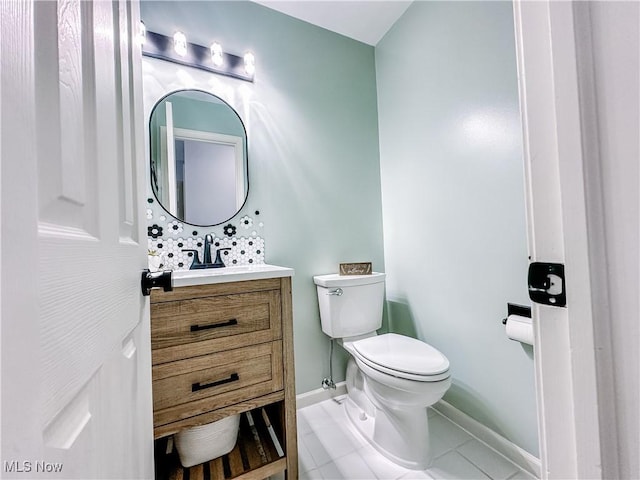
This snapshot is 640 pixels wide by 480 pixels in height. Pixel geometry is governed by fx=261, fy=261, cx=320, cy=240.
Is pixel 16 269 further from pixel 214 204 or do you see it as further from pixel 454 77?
pixel 454 77

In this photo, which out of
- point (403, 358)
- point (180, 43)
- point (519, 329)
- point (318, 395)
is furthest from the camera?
point (318, 395)

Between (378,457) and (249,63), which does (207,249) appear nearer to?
(249,63)

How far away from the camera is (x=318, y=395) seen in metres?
1.60

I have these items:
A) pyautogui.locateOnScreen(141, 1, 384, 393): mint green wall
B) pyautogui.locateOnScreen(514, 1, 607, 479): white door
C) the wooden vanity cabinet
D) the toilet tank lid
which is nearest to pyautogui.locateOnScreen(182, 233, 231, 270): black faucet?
pyautogui.locateOnScreen(141, 1, 384, 393): mint green wall

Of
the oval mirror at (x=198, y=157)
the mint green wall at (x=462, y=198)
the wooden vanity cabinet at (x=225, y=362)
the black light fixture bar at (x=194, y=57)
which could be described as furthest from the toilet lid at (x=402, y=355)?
the black light fixture bar at (x=194, y=57)

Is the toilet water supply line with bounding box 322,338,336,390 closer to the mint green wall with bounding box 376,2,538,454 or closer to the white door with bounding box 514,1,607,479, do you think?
the mint green wall with bounding box 376,2,538,454

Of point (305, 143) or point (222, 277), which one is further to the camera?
point (305, 143)

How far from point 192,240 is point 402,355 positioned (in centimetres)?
119

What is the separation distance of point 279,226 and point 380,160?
0.91 metres

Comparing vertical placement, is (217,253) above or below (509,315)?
above

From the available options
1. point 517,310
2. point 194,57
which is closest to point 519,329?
point 517,310

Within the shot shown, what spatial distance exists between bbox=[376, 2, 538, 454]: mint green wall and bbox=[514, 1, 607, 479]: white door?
921 millimetres

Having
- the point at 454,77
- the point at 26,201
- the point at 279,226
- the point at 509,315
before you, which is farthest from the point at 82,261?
the point at 454,77

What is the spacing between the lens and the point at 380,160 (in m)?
1.90
